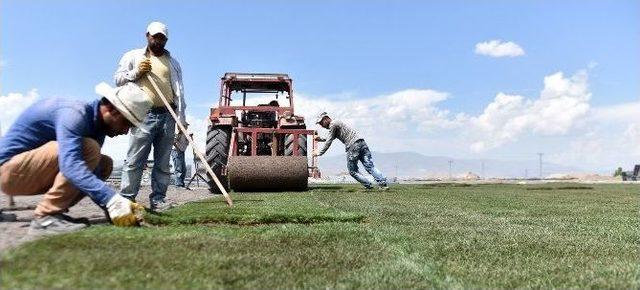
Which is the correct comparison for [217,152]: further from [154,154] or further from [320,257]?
[320,257]

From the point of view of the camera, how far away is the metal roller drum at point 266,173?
32.8 ft

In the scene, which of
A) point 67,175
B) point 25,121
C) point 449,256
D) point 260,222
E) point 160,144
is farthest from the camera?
point 160,144

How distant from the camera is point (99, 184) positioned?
3539 millimetres

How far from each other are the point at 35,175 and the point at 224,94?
9.38 m

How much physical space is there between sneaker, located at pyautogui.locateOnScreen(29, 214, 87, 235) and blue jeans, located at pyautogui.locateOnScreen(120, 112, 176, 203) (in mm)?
2105

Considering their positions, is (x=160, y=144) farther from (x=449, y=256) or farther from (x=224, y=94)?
(x=224, y=94)

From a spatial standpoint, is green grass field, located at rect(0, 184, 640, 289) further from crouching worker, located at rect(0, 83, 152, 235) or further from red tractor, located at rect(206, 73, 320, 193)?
red tractor, located at rect(206, 73, 320, 193)

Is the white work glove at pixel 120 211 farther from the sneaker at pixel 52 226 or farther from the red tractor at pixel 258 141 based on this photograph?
the red tractor at pixel 258 141

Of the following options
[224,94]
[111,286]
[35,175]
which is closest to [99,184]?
[35,175]

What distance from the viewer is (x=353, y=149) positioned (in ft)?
37.6

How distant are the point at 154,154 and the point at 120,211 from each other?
2.74m

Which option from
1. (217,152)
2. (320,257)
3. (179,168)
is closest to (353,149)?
(217,152)

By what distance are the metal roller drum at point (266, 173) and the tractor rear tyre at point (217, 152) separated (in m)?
1.05

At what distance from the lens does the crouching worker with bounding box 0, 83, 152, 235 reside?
11.6 feet
